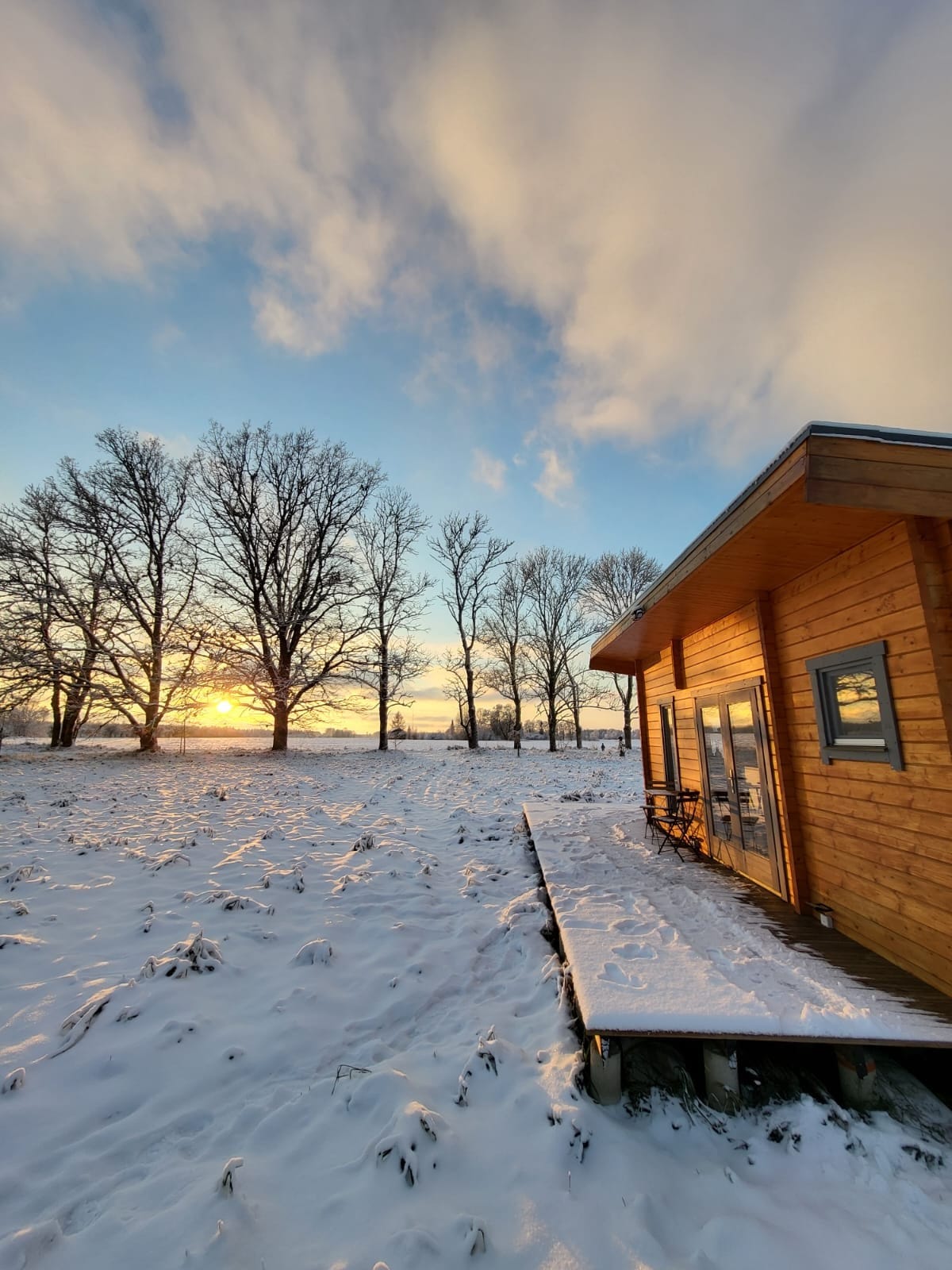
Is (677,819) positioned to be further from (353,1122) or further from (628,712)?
(628,712)

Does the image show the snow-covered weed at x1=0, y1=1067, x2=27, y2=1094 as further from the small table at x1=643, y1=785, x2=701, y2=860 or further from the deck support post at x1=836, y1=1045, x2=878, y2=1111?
the small table at x1=643, y1=785, x2=701, y2=860

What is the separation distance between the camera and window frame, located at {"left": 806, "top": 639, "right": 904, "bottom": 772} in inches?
137

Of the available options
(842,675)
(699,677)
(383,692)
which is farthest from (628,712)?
(842,675)

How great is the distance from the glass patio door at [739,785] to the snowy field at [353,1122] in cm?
247

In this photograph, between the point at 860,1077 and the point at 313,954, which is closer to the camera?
the point at 860,1077

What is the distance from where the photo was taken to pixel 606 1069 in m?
2.63

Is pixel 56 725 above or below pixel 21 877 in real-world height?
above

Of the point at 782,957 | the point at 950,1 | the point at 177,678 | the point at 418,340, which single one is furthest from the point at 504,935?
the point at 177,678

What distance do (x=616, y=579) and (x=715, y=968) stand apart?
24719mm

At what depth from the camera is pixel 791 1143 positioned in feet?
7.86

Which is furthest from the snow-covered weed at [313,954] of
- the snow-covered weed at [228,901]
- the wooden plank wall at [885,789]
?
the wooden plank wall at [885,789]

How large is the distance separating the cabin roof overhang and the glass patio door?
135 cm

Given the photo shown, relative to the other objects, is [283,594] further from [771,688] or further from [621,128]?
[771,688]

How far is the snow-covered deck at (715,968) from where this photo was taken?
8.68 feet
